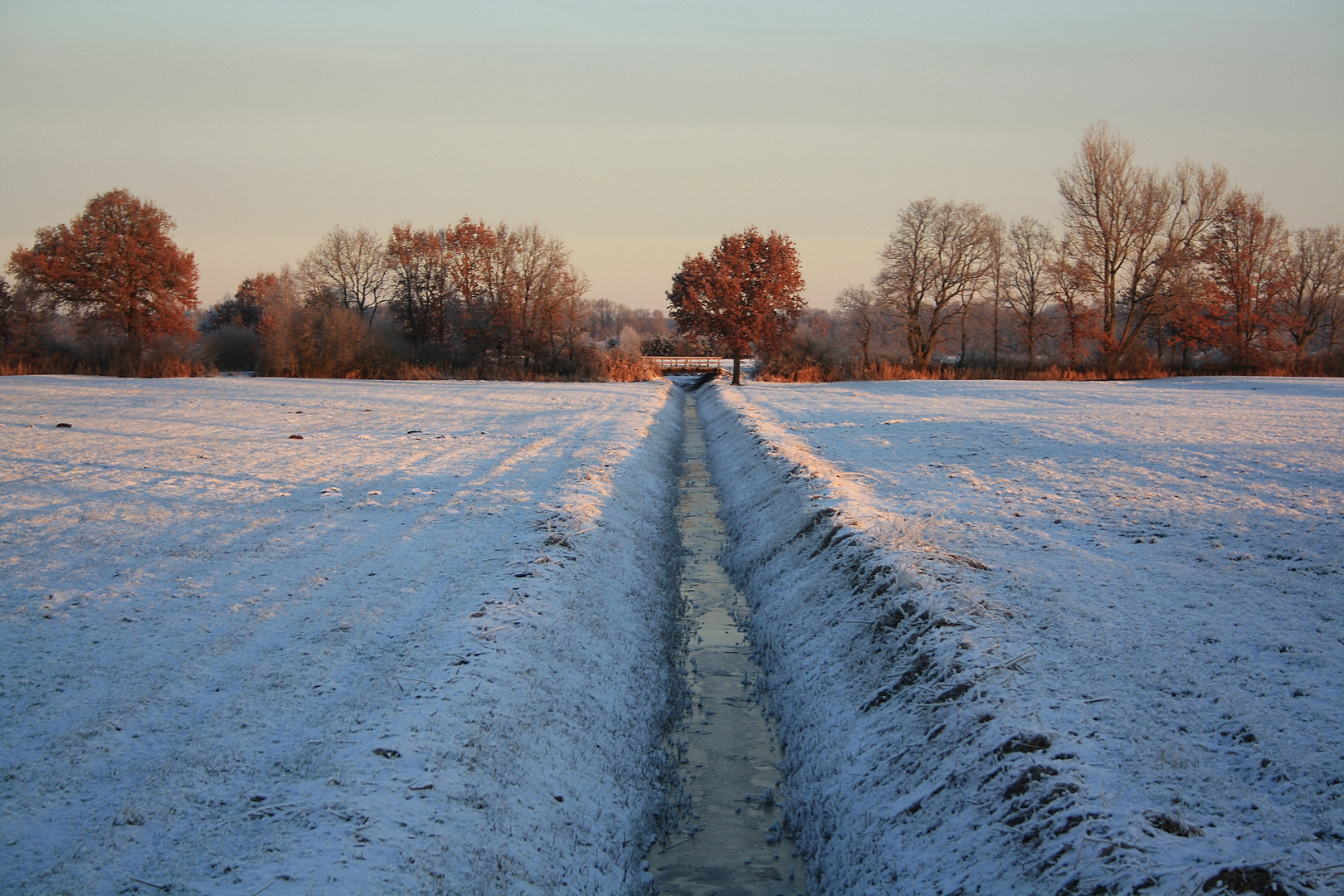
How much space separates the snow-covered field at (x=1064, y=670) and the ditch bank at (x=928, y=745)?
18 mm

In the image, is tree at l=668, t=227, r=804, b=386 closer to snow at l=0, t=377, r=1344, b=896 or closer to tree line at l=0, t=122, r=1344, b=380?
tree line at l=0, t=122, r=1344, b=380

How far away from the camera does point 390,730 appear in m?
4.96

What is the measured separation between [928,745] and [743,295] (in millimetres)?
45042

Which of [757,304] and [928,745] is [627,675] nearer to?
[928,745]

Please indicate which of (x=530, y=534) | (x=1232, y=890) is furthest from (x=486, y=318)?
(x=1232, y=890)

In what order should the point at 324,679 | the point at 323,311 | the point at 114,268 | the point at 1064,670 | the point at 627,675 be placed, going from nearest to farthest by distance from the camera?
the point at 1064,670, the point at 324,679, the point at 627,675, the point at 114,268, the point at 323,311

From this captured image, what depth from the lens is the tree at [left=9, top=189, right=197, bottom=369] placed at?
44375 millimetres

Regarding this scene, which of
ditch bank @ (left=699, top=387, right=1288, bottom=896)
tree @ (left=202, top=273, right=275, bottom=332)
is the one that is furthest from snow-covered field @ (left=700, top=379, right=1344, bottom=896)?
tree @ (left=202, top=273, right=275, bottom=332)

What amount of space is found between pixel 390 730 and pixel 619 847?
5.61 feet

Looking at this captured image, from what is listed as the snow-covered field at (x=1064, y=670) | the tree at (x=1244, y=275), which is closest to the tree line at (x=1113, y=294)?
the tree at (x=1244, y=275)

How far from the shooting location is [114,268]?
45156mm

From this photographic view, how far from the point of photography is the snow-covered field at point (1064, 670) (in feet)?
12.6

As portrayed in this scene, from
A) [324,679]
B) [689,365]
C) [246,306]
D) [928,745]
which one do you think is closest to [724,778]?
[928,745]

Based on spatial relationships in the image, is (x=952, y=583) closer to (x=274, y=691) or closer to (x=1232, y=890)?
(x=1232, y=890)
